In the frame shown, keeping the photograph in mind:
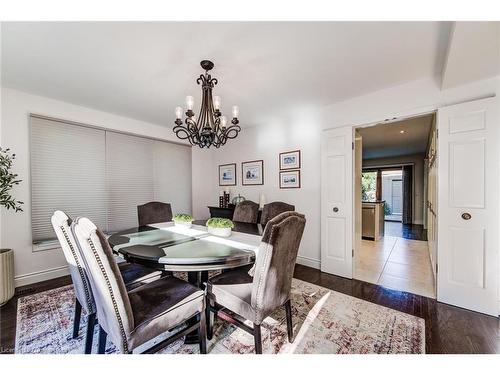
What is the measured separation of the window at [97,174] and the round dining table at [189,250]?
1537 millimetres

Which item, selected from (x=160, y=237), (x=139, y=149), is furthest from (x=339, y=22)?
(x=139, y=149)

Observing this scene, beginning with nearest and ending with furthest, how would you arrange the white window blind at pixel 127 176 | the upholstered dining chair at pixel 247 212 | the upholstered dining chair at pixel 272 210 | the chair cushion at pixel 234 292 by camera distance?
the chair cushion at pixel 234 292, the upholstered dining chair at pixel 272 210, the upholstered dining chair at pixel 247 212, the white window blind at pixel 127 176

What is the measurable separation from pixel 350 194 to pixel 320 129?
106cm

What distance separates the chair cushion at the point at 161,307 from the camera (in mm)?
1164

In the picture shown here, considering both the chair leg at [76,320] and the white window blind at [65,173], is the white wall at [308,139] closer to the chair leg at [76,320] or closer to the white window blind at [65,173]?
the white window blind at [65,173]

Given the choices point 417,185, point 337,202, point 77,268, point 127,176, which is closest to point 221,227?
point 77,268

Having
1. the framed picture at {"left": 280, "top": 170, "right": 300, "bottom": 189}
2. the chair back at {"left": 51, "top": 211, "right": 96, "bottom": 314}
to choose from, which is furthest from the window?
the framed picture at {"left": 280, "top": 170, "right": 300, "bottom": 189}

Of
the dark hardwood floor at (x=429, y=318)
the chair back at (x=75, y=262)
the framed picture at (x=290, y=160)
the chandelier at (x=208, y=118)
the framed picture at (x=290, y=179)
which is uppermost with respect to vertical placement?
the chandelier at (x=208, y=118)

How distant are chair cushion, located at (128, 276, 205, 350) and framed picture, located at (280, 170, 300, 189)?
2.34 m

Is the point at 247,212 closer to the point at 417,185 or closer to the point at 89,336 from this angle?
the point at 89,336

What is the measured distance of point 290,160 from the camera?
136 inches

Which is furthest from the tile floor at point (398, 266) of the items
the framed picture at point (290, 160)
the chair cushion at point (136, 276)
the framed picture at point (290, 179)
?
the chair cushion at point (136, 276)

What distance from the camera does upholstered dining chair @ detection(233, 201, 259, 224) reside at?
2.97m

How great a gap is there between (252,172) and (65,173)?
2.82 metres
